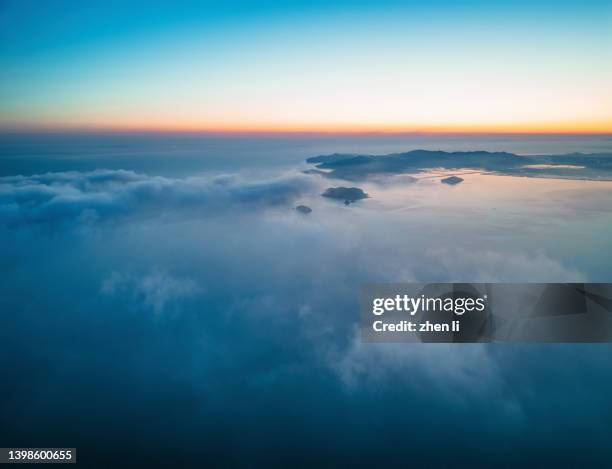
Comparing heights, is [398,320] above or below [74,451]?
above

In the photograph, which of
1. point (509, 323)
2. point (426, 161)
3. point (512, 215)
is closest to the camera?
point (509, 323)

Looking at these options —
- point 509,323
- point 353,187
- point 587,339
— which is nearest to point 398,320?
point 509,323

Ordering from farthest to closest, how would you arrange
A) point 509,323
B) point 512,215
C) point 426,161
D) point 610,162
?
point 426,161, point 512,215, point 610,162, point 509,323

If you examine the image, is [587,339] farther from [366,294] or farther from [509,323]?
[366,294]

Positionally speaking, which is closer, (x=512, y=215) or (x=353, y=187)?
(x=512, y=215)

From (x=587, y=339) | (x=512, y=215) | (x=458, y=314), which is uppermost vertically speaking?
(x=512, y=215)

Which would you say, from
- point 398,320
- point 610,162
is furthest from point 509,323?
point 610,162
